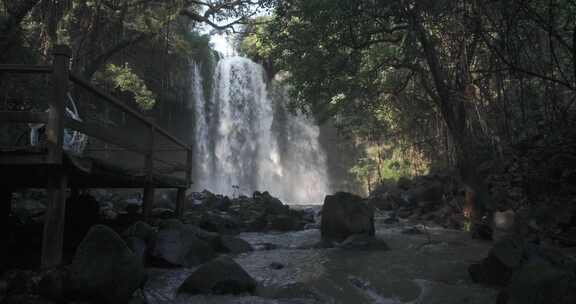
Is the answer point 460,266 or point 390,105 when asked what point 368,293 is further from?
point 390,105

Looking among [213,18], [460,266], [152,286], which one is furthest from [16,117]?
[213,18]

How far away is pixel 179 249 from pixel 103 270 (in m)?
2.26

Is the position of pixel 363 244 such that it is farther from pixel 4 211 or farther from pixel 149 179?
pixel 4 211

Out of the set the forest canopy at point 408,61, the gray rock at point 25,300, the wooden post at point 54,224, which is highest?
the forest canopy at point 408,61

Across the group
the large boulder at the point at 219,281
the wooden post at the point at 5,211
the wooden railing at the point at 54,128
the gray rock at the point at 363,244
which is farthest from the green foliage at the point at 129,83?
the large boulder at the point at 219,281

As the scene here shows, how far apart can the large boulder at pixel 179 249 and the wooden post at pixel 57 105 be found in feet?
8.11

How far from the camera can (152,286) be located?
15.9 ft

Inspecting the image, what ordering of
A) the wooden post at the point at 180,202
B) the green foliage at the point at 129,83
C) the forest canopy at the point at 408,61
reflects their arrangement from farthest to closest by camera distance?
the green foliage at the point at 129,83
the wooden post at the point at 180,202
the forest canopy at the point at 408,61

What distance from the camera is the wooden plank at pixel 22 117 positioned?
389 cm

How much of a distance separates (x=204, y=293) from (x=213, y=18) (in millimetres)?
12944

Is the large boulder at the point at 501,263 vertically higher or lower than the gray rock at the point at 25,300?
higher

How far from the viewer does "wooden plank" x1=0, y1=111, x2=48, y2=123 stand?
389 cm

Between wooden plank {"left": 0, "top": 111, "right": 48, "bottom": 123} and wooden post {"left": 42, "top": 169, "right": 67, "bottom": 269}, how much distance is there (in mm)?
614

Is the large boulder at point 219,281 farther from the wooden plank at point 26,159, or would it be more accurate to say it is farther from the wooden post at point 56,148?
the wooden plank at point 26,159
